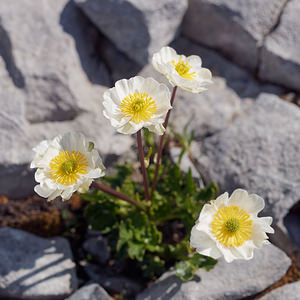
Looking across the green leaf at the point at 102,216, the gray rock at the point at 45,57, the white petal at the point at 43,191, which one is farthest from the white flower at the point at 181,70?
the gray rock at the point at 45,57

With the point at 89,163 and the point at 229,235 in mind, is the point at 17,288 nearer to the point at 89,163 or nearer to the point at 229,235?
the point at 89,163

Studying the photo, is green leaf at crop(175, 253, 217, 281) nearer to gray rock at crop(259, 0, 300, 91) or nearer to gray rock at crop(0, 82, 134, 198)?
gray rock at crop(0, 82, 134, 198)

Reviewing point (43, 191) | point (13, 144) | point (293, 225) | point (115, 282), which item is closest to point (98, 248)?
point (115, 282)

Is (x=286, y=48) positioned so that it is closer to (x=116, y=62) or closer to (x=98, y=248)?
(x=116, y=62)

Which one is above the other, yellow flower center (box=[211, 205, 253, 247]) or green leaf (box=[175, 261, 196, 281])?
yellow flower center (box=[211, 205, 253, 247])

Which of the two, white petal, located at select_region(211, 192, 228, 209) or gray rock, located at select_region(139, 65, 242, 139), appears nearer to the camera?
white petal, located at select_region(211, 192, 228, 209)

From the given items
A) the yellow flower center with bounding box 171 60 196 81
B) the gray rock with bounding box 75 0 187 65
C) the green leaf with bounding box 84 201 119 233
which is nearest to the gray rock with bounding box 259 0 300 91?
the gray rock with bounding box 75 0 187 65

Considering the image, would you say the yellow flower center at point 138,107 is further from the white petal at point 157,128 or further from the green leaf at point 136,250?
the green leaf at point 136,250
